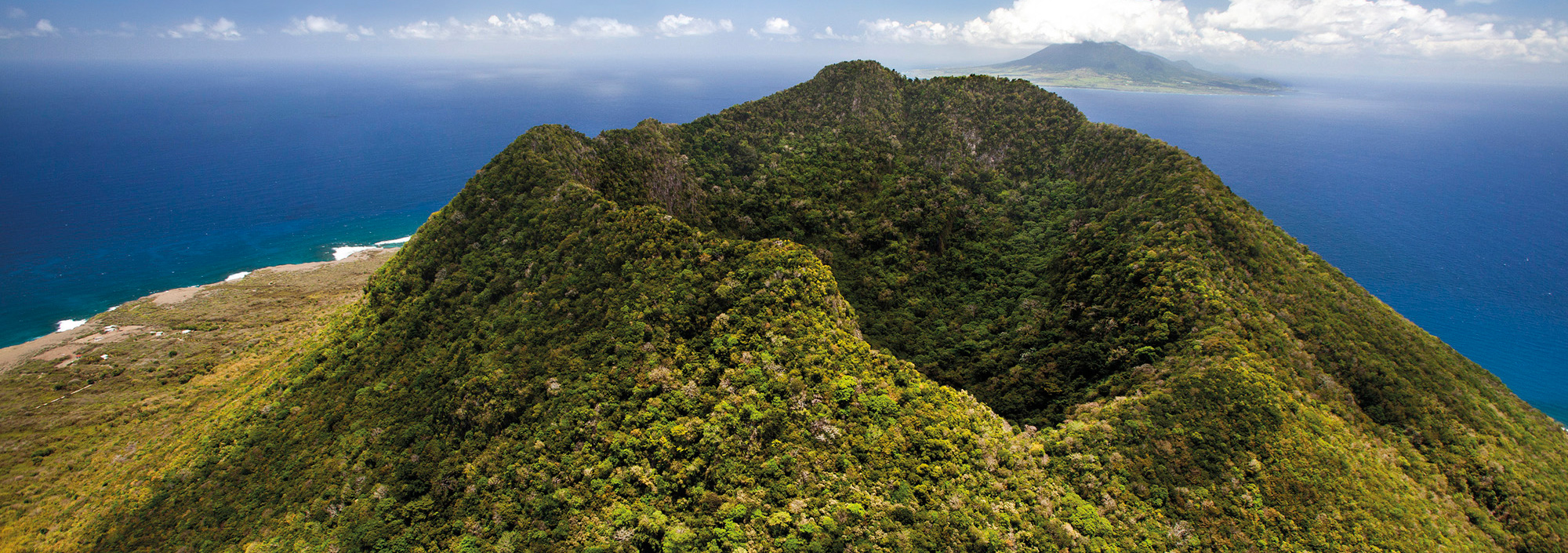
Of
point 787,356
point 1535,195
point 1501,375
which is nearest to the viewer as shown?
point 787,356

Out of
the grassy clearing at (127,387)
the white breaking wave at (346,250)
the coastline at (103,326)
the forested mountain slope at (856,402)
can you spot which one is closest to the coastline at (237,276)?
the white breaking wave at (346,250)

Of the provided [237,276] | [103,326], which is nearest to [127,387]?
[103,326]

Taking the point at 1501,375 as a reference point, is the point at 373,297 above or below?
above

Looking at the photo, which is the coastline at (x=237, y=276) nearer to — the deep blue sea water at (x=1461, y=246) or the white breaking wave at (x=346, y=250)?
the white breaking wave at (x=346, y=250)

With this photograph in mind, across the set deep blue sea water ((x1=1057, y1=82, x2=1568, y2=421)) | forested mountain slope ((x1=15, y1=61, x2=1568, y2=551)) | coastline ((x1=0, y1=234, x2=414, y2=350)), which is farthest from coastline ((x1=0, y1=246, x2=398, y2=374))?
deep blue sea water ((x1=1057, y1=82, x2=1568, y2=421))

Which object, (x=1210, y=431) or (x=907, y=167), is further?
(x=907, y=167)

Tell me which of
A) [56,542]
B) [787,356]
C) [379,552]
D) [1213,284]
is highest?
[1213,284]

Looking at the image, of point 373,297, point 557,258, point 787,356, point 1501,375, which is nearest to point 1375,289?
point 1501,375

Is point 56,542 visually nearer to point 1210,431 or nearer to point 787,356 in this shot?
point 787,356
